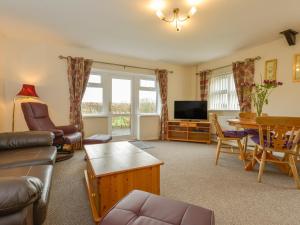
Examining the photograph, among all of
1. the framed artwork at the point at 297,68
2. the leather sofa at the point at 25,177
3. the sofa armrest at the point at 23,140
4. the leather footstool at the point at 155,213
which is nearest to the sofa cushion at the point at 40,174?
the leather sofa at the point at 25,177

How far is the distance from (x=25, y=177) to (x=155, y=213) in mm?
667

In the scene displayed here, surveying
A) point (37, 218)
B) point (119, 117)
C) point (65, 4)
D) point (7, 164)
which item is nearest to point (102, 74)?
point (119, 117)

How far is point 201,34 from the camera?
3.18 m

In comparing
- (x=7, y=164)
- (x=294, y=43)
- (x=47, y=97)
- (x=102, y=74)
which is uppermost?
(x=294, y=43)

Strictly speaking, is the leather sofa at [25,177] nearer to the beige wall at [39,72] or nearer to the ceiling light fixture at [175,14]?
the beige wall at [39,72]

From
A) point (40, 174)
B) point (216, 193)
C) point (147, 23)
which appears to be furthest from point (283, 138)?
point (40, 174)

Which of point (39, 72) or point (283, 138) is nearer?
point (283, 138)

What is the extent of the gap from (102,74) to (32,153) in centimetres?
304

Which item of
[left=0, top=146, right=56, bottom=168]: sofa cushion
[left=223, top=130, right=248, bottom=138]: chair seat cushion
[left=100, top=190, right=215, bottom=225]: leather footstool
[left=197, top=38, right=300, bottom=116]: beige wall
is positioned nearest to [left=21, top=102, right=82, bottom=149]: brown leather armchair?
[left=0, top=146, right=56, bottom=168]: sofa cushion

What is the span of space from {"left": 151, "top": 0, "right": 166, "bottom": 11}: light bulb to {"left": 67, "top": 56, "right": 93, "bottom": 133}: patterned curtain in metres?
2.23

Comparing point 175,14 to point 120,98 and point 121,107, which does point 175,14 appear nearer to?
point 120,98

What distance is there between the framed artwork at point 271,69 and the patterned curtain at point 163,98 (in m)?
2.46

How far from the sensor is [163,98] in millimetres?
5086

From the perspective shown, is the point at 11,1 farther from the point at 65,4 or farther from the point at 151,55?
the point at 151,55
